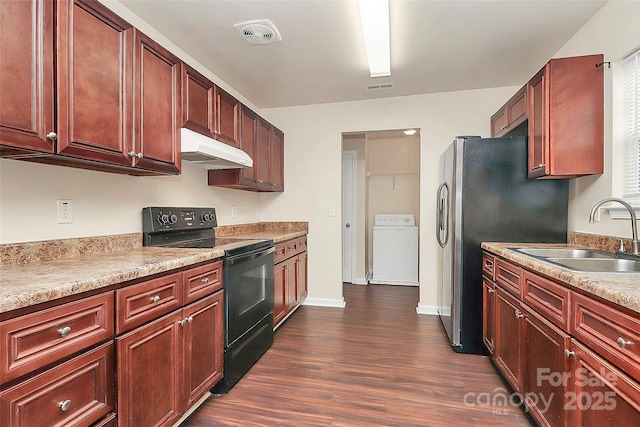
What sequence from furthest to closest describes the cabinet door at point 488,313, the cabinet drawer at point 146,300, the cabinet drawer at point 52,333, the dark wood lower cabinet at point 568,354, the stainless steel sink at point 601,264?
the cabinet door at point 488,313, the stainless steel sink at point 601,264, the cabinet drawer at point 146,300, the dark wood lower cabinet at point 568,354, the cabinet drawer at point 52,333

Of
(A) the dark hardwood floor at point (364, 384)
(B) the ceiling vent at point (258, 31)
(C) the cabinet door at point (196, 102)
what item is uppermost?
(B) the ceiling vent at point (258, 31)

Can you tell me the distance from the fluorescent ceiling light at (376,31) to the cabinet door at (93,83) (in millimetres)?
1303

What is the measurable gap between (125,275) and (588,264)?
2360 millimetres

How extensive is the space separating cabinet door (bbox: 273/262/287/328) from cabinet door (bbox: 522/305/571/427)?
1912 mm

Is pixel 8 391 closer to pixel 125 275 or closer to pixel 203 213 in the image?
pixel 125 275

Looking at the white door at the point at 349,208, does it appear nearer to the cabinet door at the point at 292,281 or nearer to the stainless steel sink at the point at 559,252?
the cabinet door at the point at 292,281

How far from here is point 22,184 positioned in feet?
4.78

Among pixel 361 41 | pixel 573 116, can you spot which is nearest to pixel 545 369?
pixel 573 116

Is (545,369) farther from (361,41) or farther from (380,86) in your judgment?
(380,86)

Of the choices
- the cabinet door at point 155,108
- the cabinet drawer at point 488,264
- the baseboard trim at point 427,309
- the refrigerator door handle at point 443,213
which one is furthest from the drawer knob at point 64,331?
the baseboard trim at point 427,309

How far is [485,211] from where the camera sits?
2.47 m

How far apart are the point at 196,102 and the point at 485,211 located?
2.32 meters

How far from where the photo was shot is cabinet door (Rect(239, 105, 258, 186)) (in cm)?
285

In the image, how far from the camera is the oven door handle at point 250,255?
6.73ft
